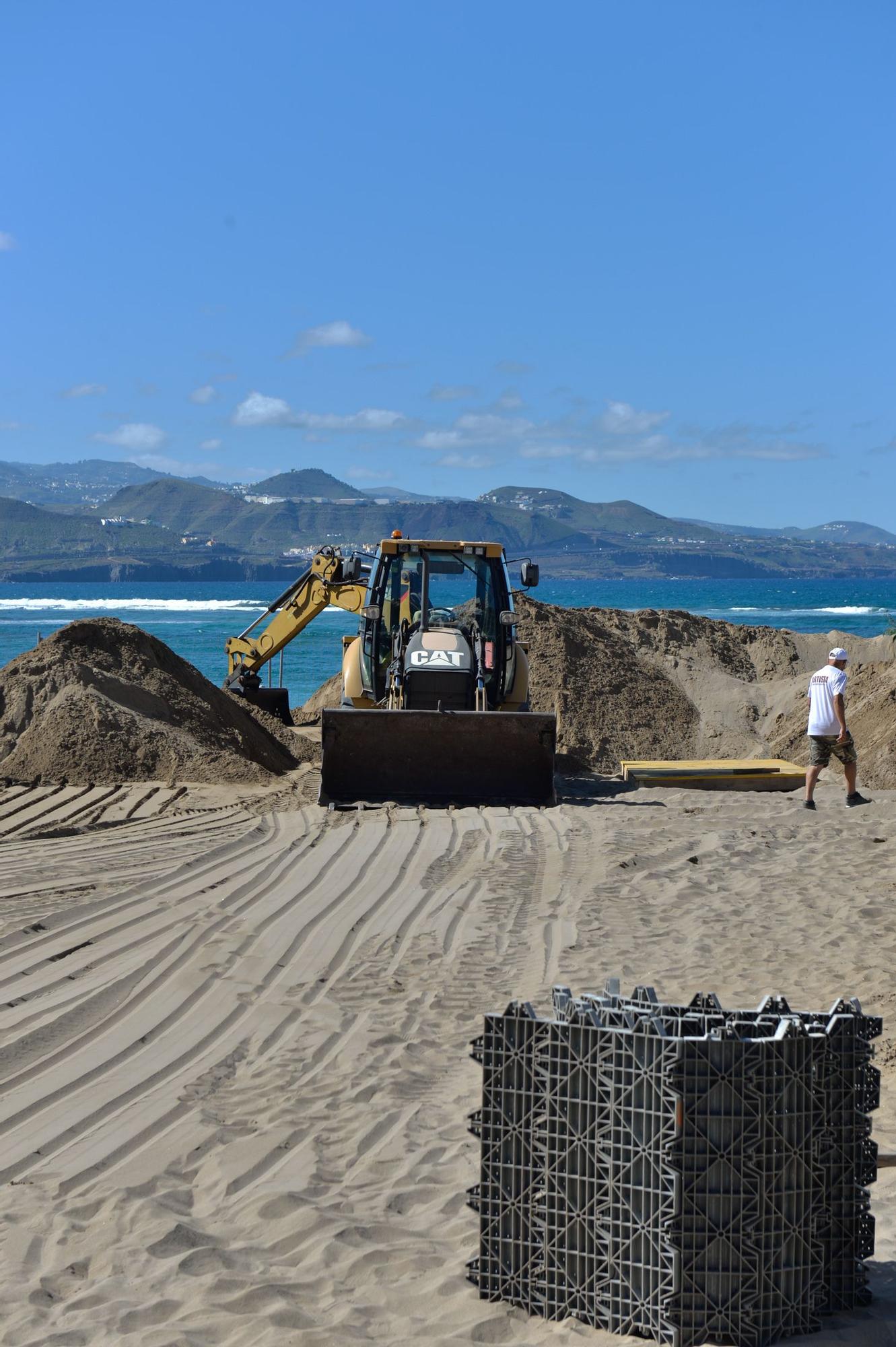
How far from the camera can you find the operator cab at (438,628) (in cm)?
1457

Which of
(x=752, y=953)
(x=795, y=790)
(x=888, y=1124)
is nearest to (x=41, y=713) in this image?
(x=795, y=790)

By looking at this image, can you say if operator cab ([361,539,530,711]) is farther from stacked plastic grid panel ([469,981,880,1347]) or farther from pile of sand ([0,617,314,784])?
stacked plastic grid panel ([469,981,880,1347])

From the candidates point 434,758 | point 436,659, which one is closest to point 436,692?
point 436,659

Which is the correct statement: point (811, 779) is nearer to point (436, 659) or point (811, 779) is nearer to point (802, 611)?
point (436, 659)

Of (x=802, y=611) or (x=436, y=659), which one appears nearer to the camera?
(x=436, y=659)

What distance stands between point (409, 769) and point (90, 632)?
6.39 meters

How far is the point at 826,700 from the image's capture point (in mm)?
13297

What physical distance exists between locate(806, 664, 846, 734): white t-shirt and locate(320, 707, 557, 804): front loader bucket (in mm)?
2596

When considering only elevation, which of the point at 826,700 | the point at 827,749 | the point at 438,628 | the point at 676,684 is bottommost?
the point at 827,749

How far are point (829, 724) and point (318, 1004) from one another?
7957 mm

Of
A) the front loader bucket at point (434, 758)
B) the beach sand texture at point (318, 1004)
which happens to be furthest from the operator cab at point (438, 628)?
the beach sand texture at point (318, 1004)

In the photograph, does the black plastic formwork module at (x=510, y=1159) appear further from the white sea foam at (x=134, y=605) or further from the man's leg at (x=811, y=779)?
the white sea foam at (x=134, y=605)

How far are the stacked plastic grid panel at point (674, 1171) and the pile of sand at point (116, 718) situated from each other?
11.9 m

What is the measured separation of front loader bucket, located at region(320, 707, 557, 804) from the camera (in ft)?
44.4
